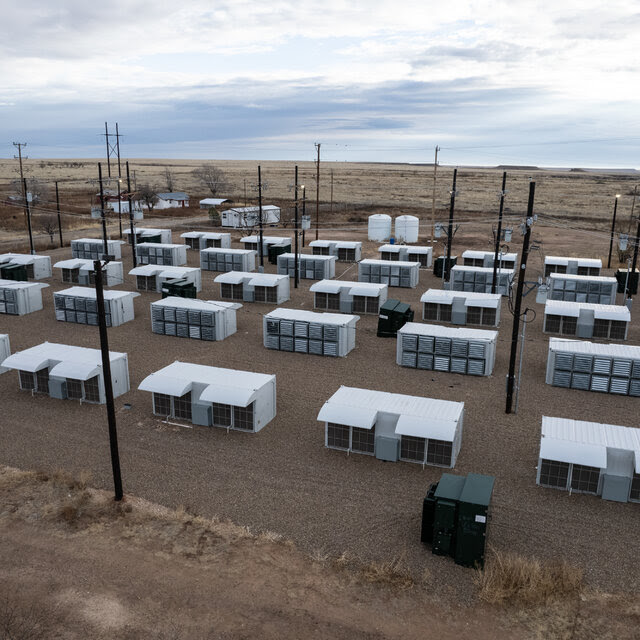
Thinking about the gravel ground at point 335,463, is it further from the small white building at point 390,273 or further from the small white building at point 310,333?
the small white building at point 390,273

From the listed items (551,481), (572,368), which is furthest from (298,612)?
(572,368)

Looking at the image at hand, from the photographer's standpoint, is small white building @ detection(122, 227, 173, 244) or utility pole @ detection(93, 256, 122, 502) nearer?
utility pole @ detection(93, 256, 122, 502)

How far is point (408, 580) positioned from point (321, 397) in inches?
493

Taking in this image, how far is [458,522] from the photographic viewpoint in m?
15.7

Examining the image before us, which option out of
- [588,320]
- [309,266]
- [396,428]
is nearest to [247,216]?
[309,266]

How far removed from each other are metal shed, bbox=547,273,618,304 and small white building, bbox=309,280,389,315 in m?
13.3

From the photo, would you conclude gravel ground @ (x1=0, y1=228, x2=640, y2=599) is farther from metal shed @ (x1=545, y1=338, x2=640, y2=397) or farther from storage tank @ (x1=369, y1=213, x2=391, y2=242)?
storage tank @ (x1=369, y1=213, x2=391, y2=242)

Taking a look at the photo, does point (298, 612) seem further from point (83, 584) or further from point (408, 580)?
point (83, 584)

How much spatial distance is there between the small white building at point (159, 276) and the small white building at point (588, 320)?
2635cm

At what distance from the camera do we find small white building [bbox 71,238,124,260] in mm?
57688

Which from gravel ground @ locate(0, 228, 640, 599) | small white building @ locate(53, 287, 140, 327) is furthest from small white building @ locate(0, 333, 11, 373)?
small white building @ locate(53, 287, 140, 327)

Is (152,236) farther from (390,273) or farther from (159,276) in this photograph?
(390,273)

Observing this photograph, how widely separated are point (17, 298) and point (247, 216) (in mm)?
41527

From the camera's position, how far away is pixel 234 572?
602 inches
